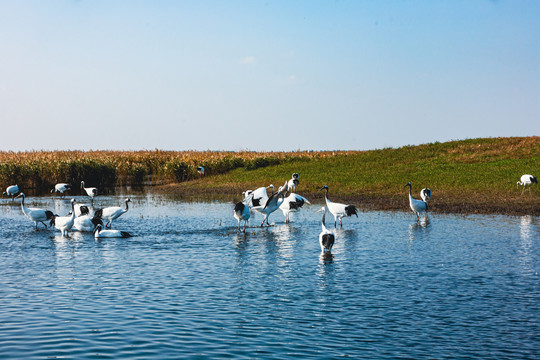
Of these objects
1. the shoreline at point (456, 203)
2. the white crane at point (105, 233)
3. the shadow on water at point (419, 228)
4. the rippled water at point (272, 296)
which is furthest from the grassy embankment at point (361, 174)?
the white crane at point (105, 233)

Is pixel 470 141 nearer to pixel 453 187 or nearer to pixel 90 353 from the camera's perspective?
pixel 453 187

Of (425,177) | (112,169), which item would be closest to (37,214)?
(425,177)

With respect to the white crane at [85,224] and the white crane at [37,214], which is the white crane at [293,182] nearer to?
the white crane at [85,224]

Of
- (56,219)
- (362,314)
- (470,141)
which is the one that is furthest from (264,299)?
(470,141)

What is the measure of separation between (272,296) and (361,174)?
115 feet

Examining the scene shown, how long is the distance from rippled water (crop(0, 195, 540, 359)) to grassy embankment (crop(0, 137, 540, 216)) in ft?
38.5

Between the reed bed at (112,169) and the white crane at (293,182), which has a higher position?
the reed bed at (112,169)

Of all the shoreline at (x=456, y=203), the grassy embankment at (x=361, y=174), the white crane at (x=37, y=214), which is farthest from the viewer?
the grassy embankment at (x=361, y=174)

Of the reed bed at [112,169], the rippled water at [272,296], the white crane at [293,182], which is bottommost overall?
the rippled water at [272,296]

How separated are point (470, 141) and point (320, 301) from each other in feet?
176

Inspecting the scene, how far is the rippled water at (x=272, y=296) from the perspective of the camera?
9953 millimetres

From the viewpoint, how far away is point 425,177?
4278 centimetres

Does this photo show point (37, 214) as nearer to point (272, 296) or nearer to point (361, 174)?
point (272, 296)

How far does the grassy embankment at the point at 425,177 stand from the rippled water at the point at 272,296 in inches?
414
